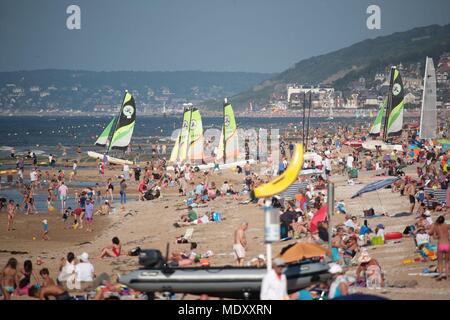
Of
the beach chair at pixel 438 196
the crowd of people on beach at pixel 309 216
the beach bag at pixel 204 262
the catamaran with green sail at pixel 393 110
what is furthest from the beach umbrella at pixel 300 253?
the catamaran with green sail at pixel 393 110

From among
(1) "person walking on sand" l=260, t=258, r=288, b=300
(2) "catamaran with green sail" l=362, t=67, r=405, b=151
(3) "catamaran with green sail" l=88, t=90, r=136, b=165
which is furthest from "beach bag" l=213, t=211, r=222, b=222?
(3) "catamaran with green sail" l=88, t=90, r=136, b=165

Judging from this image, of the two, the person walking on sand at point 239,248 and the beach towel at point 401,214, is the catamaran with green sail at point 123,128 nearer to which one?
the beach towel at point 401,214

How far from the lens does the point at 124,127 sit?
178 ft

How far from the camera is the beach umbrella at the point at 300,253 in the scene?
44.1 ft

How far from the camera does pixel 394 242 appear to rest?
18.0 m

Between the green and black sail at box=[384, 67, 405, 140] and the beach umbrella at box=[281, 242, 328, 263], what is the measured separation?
3816 cm

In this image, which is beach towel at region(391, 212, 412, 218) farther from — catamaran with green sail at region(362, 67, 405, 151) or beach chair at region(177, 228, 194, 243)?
catamaran with green sail at region(362, 67, 405, 151)

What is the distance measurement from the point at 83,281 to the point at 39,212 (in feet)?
49.2

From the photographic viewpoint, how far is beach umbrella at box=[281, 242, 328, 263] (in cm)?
1345

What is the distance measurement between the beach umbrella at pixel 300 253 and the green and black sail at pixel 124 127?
132 feet

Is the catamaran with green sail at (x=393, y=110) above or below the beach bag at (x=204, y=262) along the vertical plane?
above
